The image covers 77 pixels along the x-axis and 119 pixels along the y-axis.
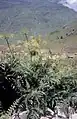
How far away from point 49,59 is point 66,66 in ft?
1.27

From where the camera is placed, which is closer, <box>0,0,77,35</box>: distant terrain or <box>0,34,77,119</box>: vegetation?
<box>0,34,77,119</box>: vegetation

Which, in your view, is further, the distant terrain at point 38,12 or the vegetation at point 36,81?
the distant terrain at point 38,12

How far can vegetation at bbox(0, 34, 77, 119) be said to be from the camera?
23.2ft

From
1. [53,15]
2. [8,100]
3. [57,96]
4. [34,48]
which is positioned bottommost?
[53,15]

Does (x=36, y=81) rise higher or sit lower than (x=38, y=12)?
higher

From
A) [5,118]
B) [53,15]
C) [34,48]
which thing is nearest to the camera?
[5,118]

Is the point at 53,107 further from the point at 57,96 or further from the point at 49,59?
the point at 49,59

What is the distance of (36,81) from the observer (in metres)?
7.22

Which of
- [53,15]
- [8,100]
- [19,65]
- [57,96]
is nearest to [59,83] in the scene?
[57,96]

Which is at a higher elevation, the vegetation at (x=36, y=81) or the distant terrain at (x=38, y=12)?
the vegetation at (x=36, y=81)

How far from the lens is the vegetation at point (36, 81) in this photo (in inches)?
279

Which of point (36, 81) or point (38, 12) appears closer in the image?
point (36, 81)

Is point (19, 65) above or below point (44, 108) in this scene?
above

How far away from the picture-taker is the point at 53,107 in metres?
7.28
